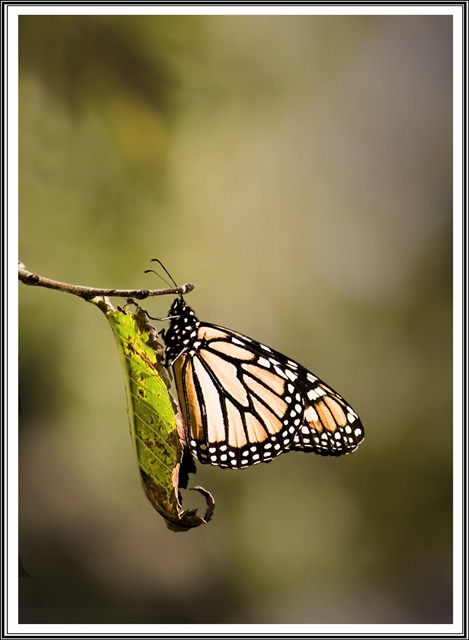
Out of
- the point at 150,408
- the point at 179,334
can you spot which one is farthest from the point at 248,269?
the point at 150,408

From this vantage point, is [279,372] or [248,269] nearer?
[279,372]

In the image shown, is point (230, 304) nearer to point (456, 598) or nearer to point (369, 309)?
point (369, 309)

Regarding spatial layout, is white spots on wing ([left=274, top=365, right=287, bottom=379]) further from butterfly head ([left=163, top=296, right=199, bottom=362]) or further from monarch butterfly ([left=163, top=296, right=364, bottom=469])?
butterfly head ([left=163, top=296, right=199, bottom=362])

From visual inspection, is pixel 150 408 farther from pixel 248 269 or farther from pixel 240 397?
pixel 248 269

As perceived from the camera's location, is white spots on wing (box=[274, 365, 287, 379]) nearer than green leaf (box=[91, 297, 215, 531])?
No

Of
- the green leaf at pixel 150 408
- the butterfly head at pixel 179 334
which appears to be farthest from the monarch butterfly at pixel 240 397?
the green leaf at pixel 150 408

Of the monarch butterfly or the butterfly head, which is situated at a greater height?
the butterfly head

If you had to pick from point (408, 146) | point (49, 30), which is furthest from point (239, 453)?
point (49, 30)

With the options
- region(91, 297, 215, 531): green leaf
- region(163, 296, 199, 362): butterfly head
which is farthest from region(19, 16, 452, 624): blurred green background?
region(91, 297, 215, 531): green leaf
